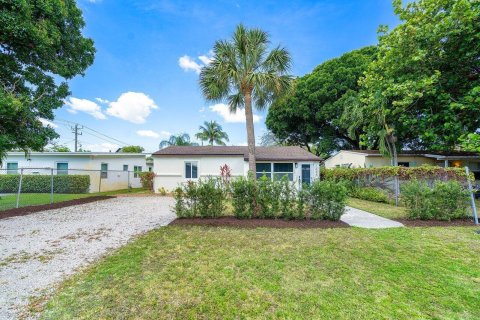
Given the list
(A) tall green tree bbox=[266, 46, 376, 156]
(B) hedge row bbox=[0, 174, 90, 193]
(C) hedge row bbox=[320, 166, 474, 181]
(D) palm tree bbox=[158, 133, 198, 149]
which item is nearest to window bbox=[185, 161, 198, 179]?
(B) hedge row bbox=[0, 174, 90, 193]

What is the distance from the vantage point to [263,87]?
27.3 feet

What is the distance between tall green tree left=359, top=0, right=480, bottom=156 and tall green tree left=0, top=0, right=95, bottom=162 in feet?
46.7

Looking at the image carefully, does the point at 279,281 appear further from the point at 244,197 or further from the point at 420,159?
the point at 420,159

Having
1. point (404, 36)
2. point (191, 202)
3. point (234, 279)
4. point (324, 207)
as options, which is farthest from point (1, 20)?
point (404, 36)

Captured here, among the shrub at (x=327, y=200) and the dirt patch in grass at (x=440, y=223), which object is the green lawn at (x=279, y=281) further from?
the shrub at (x=327, y=200)

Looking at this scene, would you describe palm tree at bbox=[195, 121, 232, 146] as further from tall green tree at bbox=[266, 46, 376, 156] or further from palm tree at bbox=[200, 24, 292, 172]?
palm tree at bbox=[200, 24, 292, 172]

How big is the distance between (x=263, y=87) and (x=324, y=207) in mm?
4945

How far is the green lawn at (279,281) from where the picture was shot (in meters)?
2.54

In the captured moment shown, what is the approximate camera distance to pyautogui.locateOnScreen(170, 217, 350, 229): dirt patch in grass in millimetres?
6453

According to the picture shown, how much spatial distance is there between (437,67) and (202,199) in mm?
12609

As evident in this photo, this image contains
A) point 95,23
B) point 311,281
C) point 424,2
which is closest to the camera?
point 311,281

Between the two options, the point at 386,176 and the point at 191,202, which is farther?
the point at 386,176

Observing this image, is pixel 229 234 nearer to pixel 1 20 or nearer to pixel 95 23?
pixel 1 20

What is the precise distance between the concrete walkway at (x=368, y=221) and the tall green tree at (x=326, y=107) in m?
12.7
